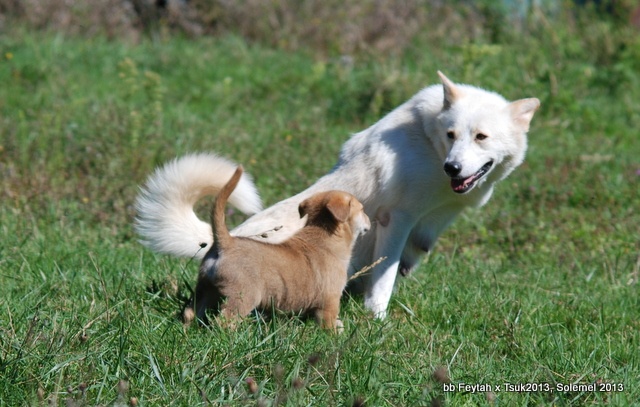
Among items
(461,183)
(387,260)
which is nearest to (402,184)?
(461,183)

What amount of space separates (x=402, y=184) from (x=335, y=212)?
67cm

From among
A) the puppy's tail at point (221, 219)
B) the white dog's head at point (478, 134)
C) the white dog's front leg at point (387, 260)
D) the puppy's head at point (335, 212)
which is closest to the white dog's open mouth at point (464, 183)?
the white dog's head at point (478, 134)

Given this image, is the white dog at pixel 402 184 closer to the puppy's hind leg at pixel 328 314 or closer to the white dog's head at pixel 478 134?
the white dog's head at pixel 478 134

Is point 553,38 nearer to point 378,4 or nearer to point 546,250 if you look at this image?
point 378,4

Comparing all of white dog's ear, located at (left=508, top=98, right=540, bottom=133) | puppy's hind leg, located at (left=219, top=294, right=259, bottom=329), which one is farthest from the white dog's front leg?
puppy's hind leg, located at (left=219, top=294, right=259, bottom=329)

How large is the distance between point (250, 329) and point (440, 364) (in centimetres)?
83

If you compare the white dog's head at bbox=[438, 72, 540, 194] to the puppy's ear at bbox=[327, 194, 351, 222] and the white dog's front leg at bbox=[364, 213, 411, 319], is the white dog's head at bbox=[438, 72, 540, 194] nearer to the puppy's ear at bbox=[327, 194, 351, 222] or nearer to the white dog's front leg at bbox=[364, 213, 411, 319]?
the white dog's front leg at bbox=[364, 213, 411, 319]

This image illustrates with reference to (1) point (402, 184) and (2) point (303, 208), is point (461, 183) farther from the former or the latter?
(2) point (303, 208)

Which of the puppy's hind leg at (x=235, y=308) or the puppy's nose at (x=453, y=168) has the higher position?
the puppy's hind leg at (x=235, y=308)

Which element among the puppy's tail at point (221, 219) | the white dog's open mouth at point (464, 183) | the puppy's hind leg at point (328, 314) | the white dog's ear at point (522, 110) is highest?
the puppy's tail at point (221, 219)

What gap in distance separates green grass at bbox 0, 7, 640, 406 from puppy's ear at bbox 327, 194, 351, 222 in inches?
20.3

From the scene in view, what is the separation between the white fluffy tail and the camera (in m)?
4.25

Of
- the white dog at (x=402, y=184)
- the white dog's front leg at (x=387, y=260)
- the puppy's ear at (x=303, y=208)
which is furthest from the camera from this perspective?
the white dog's front leg at (x=387, y=260)

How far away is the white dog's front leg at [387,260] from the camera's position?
15.7 feet
